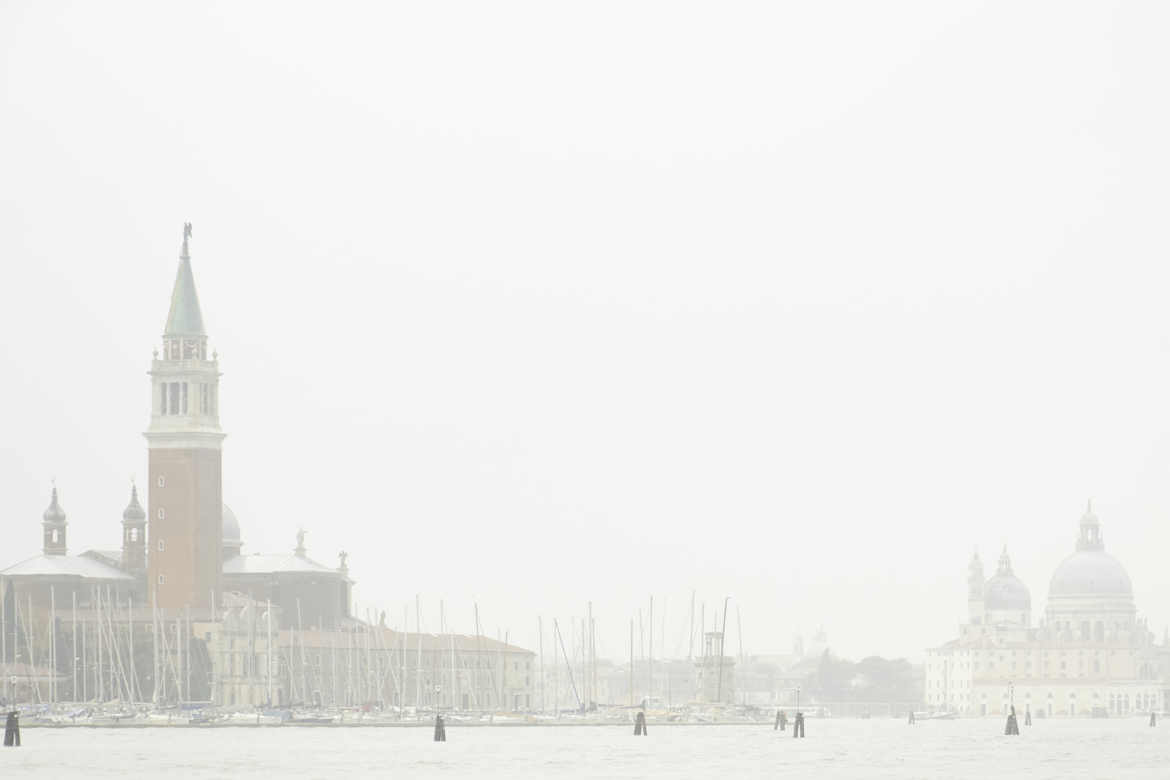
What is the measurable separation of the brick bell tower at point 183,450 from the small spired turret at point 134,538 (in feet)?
26.4

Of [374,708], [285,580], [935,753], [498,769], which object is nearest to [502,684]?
[285,580]

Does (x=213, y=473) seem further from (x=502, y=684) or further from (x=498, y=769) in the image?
(x=498, y=769)

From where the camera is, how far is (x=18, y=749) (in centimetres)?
9031

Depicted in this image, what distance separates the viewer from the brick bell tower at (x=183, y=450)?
440ft

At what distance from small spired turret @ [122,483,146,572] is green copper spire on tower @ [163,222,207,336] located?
14330mm

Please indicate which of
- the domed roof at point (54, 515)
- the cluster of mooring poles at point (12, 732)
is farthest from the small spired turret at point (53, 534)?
the cluster of mooring poles at point (12, 732)

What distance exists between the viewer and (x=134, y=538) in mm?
144875

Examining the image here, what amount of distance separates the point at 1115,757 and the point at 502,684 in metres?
67.0

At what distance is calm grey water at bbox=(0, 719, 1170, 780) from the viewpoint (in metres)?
78.8

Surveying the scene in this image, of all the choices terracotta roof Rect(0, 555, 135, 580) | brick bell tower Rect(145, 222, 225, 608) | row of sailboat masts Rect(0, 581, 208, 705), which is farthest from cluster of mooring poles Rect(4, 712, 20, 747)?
terracotta roof Rect(0, 555, 135, 580)

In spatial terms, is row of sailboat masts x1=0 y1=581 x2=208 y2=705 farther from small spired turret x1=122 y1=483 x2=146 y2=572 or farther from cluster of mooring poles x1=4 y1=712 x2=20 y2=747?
cluster of mooring poles x1=4 y1=712 x2=20 y2=747

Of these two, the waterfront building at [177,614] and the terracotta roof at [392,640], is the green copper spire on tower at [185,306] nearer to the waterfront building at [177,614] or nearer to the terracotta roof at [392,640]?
the waterfront building at [177,614]

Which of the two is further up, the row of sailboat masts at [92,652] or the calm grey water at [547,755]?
the row of sailboat masts at [92,652]

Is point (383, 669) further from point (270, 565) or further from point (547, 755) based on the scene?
point (547, 755)
